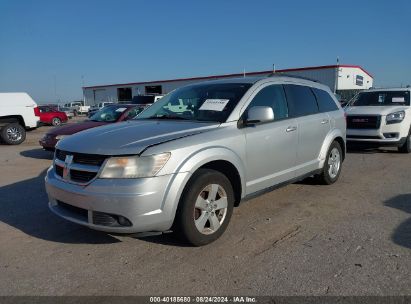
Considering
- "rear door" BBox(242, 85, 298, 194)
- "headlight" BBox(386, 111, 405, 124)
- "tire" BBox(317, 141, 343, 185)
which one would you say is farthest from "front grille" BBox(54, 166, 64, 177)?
"headlight" BBox(386, 111, 405, 124)

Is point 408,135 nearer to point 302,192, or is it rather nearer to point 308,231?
point 302,192

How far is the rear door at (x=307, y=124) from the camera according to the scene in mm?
5539

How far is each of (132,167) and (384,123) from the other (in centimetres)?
848

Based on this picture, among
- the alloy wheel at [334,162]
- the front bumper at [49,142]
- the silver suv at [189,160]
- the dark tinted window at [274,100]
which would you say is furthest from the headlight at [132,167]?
the front bumper at [49,142]

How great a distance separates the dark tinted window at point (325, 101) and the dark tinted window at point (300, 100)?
174 mm

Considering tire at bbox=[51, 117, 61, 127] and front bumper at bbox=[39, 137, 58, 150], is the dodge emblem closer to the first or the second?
front bumper at bbox=[39, 137, 58, 150]

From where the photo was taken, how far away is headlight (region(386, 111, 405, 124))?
1018 centimetres

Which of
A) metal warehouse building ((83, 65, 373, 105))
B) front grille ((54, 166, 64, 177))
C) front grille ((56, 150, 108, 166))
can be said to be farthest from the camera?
metal warehouse building ((83, 65, 373, 105))

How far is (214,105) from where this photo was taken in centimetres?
475

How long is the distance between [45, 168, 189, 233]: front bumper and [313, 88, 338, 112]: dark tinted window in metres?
3.40

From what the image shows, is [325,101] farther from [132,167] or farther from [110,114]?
[110,114]

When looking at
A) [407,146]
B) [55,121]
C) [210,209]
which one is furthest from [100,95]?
[210,209]

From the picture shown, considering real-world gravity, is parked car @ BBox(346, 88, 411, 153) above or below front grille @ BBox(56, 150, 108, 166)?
below

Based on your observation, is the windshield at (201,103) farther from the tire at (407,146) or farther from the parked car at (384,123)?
the tire at (407,146)
